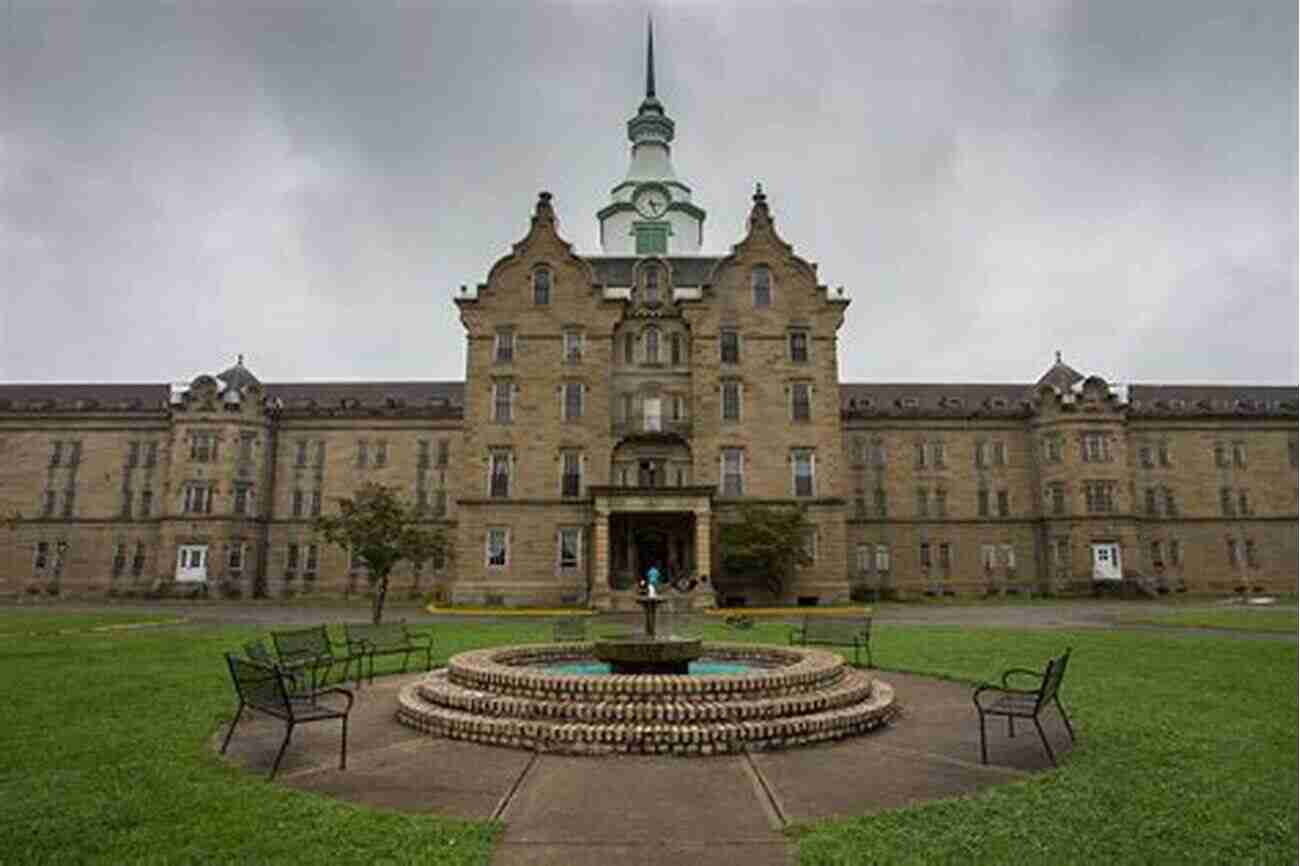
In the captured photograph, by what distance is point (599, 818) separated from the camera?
6.54m

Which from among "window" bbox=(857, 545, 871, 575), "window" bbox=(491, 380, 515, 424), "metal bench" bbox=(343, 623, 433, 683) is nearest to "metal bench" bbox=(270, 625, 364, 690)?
"metal bench" bbox=(343, 623, 433, 683)

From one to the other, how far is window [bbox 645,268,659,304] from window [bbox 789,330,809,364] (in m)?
8.34

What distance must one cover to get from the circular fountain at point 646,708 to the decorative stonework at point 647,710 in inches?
Result: 0.5

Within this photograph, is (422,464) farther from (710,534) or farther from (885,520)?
(885,520)

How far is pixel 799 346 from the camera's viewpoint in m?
44.9

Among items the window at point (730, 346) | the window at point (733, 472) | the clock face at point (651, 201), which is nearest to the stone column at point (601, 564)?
the window at point (733, 472)

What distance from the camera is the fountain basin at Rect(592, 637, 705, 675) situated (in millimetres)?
11148

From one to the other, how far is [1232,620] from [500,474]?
3341cm

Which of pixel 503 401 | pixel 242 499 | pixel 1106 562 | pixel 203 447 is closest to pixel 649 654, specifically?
pixel 503 401

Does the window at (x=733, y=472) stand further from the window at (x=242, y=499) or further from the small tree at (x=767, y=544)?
the window at (x=242, y=499)

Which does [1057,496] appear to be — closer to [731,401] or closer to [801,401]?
[801,401]

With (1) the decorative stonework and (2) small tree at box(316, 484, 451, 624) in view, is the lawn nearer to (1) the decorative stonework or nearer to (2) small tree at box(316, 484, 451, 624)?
(1) the decorative stonework

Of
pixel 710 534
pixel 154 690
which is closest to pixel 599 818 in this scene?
pixel 154 690

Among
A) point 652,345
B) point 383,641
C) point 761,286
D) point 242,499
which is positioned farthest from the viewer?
point 242,499
